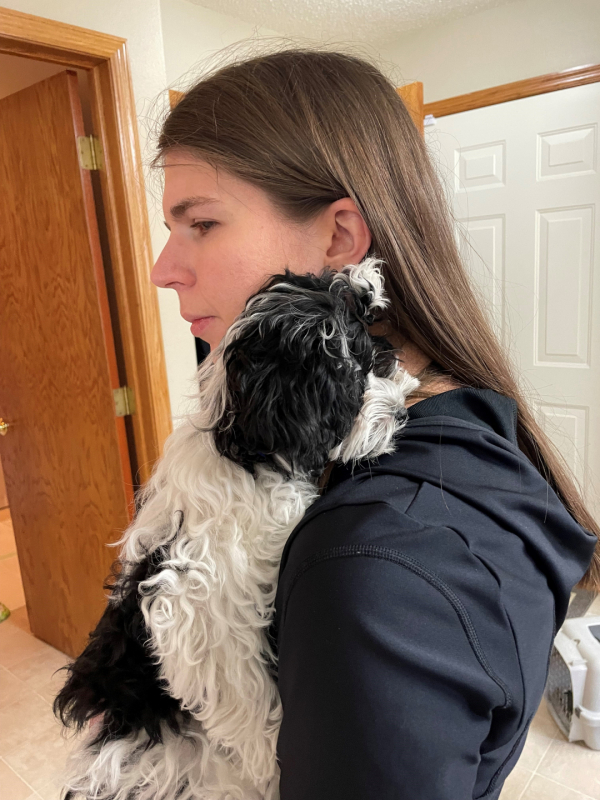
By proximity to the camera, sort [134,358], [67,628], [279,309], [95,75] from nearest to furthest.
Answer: [279,309]
[95,75]
[134,358]
[67,628]

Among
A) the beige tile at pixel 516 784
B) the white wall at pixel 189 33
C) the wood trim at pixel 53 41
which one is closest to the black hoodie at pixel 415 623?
the beige tile at pixel 516 784

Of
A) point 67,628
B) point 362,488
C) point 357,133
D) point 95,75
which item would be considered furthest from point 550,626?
point 67,628

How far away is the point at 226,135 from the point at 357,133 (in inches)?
6.0

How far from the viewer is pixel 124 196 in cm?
187

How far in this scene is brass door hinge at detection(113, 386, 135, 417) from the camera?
2.06m

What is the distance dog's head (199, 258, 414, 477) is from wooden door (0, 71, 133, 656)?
1607 millimetres

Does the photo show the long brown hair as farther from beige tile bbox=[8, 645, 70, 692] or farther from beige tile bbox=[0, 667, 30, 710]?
beige tile bbox=[0, 667, 30, 710]

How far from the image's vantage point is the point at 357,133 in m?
0.65

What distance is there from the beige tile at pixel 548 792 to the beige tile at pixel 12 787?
1.58 m

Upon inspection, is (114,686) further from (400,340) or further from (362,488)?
(400,340)

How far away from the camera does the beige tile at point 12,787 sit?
1791 mm

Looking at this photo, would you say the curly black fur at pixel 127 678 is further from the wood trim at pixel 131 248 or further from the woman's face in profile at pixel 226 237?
the wood trim at pixel 131 248

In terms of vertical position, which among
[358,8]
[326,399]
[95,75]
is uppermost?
[358,8]

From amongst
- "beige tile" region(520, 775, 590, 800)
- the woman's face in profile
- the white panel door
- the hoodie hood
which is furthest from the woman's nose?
the white panel door
